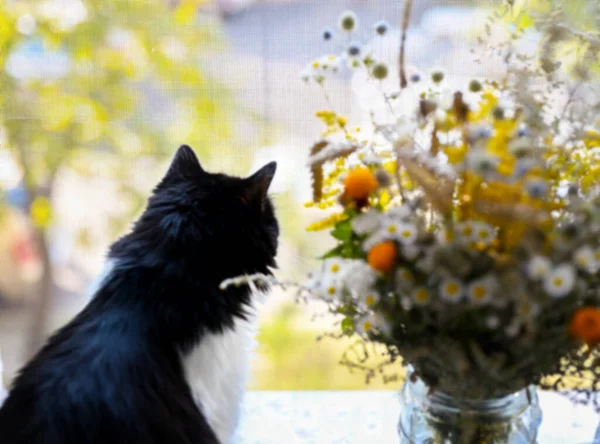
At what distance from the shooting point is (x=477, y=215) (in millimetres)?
612

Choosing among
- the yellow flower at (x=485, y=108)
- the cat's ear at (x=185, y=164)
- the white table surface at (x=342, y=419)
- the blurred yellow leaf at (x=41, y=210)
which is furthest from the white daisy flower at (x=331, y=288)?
the blurred yellow leaf at (x=41, y=210)

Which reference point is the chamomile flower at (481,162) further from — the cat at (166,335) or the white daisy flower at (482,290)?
the cat at (166,335)

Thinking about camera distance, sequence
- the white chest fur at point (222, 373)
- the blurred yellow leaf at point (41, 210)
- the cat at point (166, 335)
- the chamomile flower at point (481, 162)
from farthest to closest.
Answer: the blurred yellow leaf at point (41, 210) < the white chest fur at point (222, 373) < the cat at point (166, 335) < the chamomile flower at point (481, 162)

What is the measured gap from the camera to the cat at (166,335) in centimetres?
74

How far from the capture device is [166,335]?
32.0 inches

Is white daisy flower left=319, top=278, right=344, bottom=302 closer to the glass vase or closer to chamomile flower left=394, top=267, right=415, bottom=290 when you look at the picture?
chamomile flower left=394, top=267, right=415, bottom=290

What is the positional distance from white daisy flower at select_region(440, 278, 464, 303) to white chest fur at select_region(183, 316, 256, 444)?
36cm

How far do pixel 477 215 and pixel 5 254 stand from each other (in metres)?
0.90

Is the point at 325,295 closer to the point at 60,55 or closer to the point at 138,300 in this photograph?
the point at 138,300

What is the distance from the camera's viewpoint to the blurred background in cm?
100

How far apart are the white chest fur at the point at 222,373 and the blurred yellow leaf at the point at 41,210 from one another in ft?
1.44

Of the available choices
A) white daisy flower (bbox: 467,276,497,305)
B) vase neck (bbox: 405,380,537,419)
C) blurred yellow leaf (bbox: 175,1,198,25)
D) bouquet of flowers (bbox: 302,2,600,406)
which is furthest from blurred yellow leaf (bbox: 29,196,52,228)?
white daisy flower (bbox: 467,276,497,305)

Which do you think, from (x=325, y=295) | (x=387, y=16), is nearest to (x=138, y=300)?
(x=325, y=295)

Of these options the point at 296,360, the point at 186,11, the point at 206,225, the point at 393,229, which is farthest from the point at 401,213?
the point at 296,360
